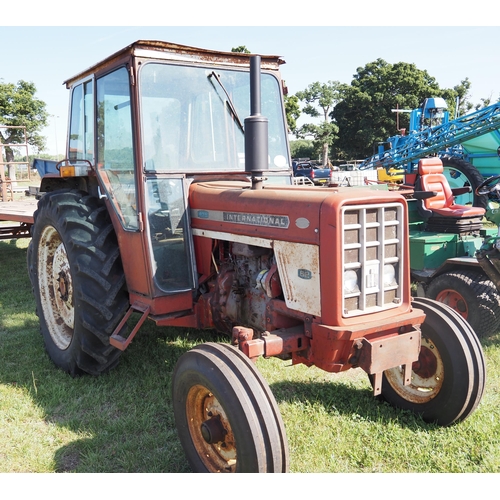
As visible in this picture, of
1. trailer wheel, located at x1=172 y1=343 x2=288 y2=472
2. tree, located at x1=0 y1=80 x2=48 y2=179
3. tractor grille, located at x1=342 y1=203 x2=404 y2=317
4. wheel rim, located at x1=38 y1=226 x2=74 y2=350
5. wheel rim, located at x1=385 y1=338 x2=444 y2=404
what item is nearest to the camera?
trailer wheel, located at x1=172 y1=343 x2=288 y2=472

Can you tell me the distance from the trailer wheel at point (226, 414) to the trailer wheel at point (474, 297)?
2.97m

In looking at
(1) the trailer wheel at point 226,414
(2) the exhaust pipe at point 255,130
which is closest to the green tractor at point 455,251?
(2) the exhaust pipe at point 255,130

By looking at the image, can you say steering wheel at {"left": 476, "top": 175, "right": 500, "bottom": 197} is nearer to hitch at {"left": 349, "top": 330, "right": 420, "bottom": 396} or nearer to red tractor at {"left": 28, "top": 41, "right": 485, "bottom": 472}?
red tractor at {"left": 28, "top": 41, "right": 485, "bottom": 472}

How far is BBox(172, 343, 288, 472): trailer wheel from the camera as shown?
2.39m

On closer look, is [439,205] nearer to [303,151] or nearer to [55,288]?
[55,288]

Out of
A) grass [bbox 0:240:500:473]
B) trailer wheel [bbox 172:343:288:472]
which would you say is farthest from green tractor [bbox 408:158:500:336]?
trailer wheel [bbox 172:343:288:472]

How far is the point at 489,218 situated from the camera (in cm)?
623

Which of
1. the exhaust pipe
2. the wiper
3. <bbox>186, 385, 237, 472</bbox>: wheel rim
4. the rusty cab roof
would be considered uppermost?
the rusty cab roof

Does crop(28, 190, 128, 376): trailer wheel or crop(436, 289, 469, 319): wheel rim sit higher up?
crop(28, 190, 128, 376): trailer wheel

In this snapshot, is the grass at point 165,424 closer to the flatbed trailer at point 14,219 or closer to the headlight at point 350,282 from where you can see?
the headlight at point 350,282

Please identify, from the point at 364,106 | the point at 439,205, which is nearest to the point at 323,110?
the point at 364,106

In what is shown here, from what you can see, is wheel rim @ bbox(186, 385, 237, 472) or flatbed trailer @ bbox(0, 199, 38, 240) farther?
flatbed trailer @ bbox(0, 199, 38, 240)

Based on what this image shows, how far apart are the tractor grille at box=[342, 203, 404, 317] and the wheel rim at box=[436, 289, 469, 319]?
2.35m

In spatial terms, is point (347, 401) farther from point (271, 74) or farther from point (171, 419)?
point (271, 74)
